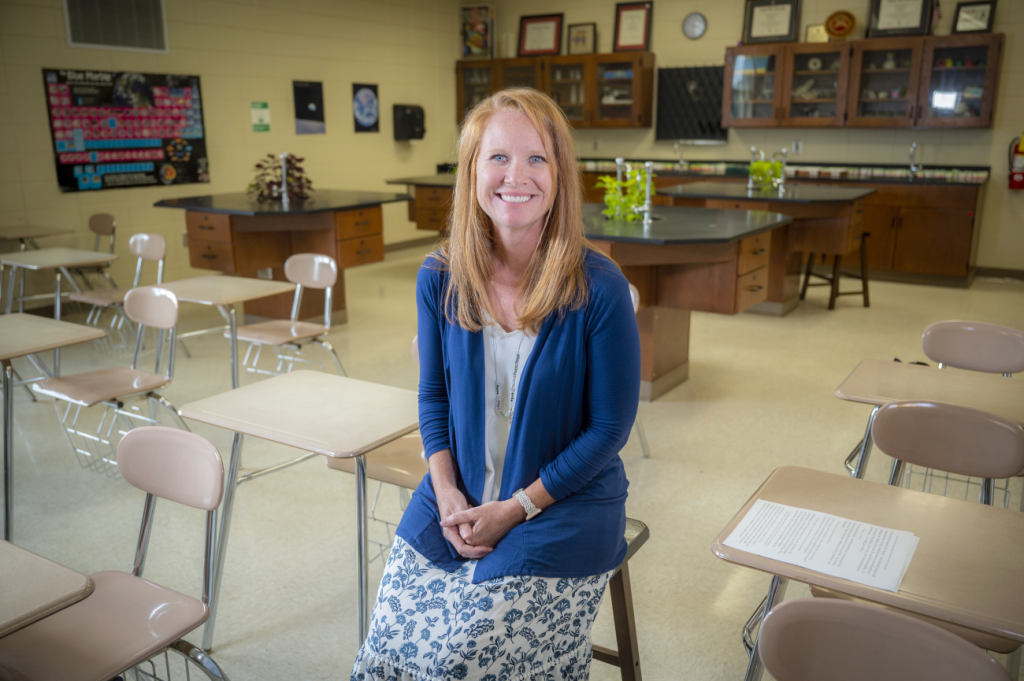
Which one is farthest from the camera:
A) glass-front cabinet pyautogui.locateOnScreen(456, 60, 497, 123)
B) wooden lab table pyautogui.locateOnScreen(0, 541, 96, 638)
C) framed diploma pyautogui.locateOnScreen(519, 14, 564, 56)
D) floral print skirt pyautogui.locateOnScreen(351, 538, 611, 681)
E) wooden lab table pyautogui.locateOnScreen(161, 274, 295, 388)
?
glass-front cabinet pyautogui.locateOnScreen(456, 60, 497, 123)

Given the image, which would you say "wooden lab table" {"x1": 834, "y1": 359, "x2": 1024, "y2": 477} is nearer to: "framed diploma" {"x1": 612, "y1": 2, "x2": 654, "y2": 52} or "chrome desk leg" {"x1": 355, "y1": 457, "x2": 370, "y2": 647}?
"chrome desk leg" {"x1": 355, "y1": 457, "x2": 370, "y2": 647}

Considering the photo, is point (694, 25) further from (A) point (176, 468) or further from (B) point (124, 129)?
(A) point (176, 468)

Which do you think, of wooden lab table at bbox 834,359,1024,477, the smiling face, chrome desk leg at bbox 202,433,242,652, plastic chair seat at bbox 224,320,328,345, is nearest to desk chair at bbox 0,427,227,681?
chrome desk leg at bbox 202,433,242,652

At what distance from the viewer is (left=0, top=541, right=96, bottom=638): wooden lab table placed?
1.20 metres

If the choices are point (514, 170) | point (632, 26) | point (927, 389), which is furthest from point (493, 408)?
point (632, 26)

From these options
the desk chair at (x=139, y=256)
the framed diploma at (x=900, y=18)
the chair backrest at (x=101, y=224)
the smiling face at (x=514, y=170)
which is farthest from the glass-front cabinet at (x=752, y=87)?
the smiling face at (x=514, y=170)

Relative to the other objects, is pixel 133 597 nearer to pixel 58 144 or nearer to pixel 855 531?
pixel 855 531

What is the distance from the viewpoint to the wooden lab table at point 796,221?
5.55 meters

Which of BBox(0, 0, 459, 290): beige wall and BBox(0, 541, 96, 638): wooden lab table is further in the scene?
BBox(0, 0, 459, 290): beige wall

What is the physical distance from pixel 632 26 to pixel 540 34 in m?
1.13

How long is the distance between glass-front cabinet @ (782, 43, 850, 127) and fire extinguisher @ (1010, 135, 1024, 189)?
1.44 meters

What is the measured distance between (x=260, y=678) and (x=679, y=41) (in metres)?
7.90

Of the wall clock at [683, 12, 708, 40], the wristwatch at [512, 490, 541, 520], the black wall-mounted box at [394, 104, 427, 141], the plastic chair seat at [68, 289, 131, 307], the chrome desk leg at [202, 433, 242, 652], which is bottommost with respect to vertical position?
the chrome desk leg at [202, 433, 242, 652]

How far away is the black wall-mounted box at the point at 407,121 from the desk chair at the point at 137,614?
7.49m
